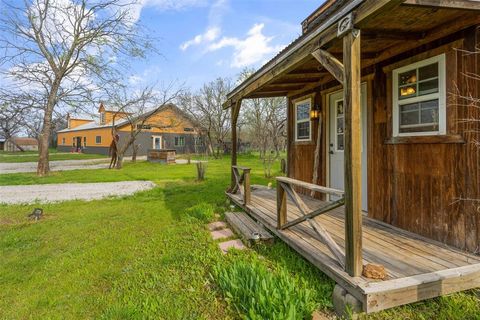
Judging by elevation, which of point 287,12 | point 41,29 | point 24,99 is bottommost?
point 24,99

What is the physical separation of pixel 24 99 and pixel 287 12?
13.1 meters

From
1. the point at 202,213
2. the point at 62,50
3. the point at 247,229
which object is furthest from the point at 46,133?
the point at 247,229

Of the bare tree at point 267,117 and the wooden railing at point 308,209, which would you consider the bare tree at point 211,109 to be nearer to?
the bare tree at point 267,117

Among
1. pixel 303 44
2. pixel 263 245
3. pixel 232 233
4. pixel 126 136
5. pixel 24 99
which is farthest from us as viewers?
pixel 126 136

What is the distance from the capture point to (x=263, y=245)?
13.1ft

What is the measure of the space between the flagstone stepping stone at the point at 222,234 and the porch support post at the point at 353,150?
248cm

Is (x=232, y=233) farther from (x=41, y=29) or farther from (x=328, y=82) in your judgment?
(x=41, y=29)

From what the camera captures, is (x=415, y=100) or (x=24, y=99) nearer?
(x=415, y=100)

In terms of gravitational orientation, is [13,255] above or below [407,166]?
below

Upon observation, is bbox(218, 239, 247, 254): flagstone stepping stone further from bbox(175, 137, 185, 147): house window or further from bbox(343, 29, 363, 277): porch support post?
bbox(175, 137, 185, 147): house window

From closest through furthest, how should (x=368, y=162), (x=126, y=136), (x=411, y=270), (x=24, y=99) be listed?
(x=411, y=270)
(x=368, y=162)
(x=24, y=99)
(x=126, y=136)

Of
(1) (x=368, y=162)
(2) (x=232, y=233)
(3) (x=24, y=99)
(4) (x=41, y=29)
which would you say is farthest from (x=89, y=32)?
→ (1) (x=368, y=162)

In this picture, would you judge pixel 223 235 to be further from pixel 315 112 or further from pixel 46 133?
pixel 46 133

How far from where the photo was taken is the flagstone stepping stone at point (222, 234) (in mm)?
4605
